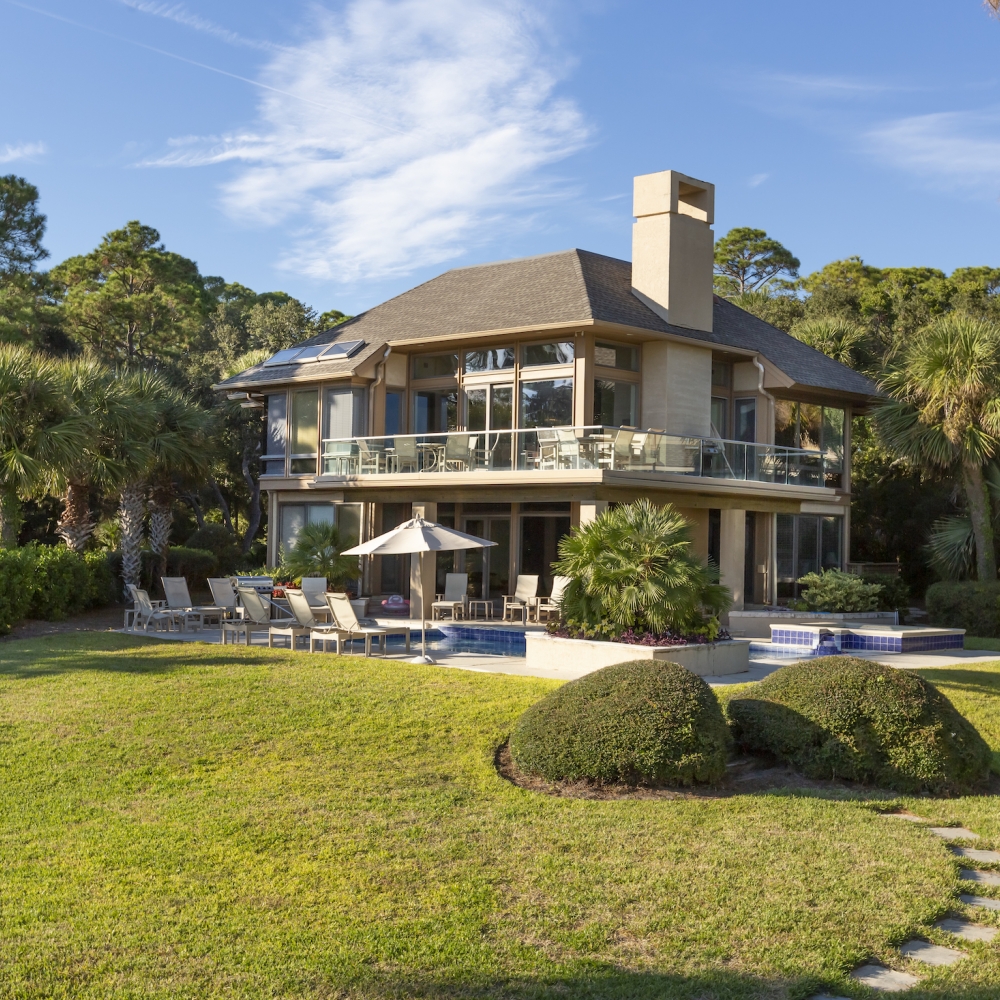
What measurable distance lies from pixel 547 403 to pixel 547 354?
1.10 metres

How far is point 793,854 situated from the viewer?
722 centimetres

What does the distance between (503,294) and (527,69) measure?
7.05 meters

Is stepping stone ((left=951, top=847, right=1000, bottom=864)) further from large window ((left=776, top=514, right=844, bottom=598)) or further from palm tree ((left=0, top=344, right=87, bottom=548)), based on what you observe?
large window ((left=776, top=514, right=844, bottom=598))

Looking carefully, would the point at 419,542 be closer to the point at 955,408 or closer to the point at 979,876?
the point at 979,876

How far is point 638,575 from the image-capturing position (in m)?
15.0

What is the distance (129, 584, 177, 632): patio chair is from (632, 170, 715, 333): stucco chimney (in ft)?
41.3

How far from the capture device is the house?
73.5 feet

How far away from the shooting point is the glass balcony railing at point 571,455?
2089cm

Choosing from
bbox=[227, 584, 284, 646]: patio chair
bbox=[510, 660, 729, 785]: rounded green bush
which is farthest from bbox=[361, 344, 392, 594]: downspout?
bbox=[510, 660, 729, 785]: rounded green bush

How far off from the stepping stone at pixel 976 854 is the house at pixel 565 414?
44.4ft

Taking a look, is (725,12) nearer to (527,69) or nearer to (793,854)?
(527,69)

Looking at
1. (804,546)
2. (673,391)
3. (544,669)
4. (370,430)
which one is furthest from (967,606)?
(370,430)

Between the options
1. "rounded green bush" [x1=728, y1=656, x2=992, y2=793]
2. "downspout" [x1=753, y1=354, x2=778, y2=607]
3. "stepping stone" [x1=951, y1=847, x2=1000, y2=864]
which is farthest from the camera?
"downspout" [x1=753, y1=354, x2=778, y2=607]

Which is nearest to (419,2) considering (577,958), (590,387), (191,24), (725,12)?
(191,24)
